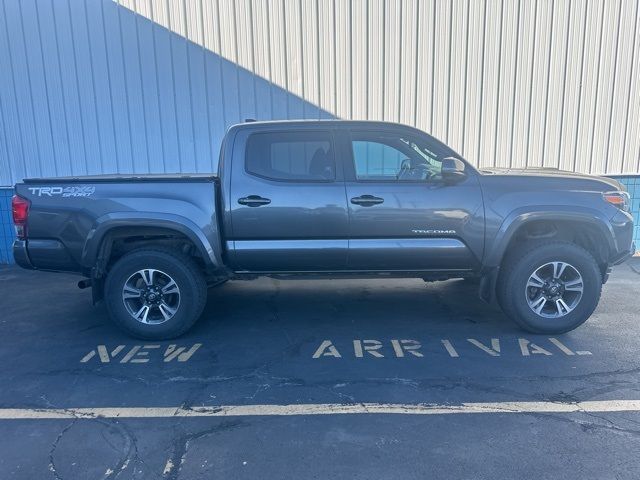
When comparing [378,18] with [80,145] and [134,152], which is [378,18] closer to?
[134,152]

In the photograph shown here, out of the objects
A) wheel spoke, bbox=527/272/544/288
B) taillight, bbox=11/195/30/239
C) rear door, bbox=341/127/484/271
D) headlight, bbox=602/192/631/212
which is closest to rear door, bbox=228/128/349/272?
rear door, bbox=341/127/484/271

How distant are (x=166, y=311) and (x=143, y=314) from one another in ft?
0.71

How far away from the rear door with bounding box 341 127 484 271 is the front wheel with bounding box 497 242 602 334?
40cm

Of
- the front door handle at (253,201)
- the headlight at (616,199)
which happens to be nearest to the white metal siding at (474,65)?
the headlight at (616,199)

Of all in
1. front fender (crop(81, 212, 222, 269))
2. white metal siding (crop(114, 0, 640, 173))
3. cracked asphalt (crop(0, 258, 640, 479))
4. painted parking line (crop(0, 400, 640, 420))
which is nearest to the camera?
cracked asphalt (crop(0, 258, 640, 479))

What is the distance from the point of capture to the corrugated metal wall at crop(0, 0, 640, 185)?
296 inches

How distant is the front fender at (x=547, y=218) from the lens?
4.36 meters

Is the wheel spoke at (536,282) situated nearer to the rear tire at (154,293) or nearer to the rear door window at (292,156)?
the rear door window at (292,156)

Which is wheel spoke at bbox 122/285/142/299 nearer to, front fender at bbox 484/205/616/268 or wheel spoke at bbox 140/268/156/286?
wheel spoke at bbox 140/268/156/286

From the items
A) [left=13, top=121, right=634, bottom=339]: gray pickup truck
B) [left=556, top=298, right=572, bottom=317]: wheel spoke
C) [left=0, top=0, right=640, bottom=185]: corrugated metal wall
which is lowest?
[left=556, top=298, right=572, bottom=317]: wheel spoke

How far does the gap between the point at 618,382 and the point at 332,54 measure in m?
6.00

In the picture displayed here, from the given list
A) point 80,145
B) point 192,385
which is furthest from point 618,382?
point 80,145

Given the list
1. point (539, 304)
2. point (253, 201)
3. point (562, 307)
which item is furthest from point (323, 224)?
point (562, 307)

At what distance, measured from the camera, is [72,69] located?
766 cm
